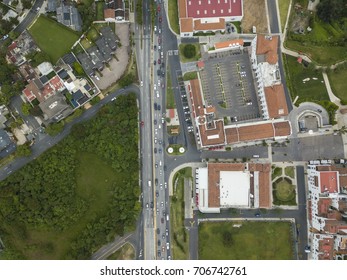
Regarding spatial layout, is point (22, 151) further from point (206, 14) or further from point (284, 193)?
point (284, 193)

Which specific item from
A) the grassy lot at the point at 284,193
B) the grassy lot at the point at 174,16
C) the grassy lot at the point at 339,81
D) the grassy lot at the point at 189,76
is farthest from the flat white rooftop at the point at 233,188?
the grassy lot at the point at 174,16

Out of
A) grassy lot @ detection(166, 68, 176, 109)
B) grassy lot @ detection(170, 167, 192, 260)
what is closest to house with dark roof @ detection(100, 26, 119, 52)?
grassy lot @ detection(166, 68, 176, 109)

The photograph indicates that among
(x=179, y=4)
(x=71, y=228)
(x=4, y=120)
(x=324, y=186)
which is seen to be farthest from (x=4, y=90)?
(x=324, y=186)

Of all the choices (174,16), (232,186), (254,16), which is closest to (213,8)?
(174,16)

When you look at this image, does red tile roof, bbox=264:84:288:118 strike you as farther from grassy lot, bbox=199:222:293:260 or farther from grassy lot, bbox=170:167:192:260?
grassy lot, bbox=199:222:293:260

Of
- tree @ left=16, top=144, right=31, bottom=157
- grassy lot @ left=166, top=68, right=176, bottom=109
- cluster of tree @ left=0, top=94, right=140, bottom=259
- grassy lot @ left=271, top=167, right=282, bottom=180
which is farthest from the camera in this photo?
grassy lot @ left=166, top=68, right=176, bottom=109

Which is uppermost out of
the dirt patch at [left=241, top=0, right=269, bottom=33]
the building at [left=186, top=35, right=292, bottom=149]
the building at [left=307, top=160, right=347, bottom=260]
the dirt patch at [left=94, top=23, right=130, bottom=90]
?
the dirt patch at [left=241, top=0, right=269, bottom=33]
